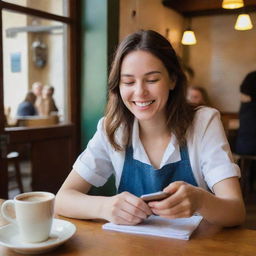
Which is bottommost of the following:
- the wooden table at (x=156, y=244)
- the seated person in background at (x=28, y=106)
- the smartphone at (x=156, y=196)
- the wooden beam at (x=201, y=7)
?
the wooden table at (x=156, y=244)

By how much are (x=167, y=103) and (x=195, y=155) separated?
0.88ft

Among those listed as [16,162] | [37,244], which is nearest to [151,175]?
[37,244]

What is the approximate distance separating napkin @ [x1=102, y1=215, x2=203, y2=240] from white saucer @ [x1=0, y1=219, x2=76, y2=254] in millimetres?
135

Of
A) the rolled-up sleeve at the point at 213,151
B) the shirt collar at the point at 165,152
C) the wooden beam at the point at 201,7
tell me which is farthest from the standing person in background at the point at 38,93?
the wooden beam at the point at 201,7

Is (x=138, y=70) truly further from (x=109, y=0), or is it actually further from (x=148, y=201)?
(x=109, y=0)

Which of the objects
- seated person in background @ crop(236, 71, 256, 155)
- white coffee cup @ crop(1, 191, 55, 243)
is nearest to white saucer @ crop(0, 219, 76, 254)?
white coffee cup @ crop(1, 191, 55, 243)

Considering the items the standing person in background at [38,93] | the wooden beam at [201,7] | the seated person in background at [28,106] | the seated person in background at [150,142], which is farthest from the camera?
the wooden beam at [201,7]

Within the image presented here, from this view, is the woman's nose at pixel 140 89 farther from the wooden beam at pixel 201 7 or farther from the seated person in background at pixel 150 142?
the wooden beam at pixel 201 7

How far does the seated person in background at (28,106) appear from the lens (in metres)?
3.07

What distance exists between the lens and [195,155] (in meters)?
1.41

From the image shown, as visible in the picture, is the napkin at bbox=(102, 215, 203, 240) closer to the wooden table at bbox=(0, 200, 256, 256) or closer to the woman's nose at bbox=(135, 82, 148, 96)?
the wooden table at bbox=(0, 200, 256, 256)

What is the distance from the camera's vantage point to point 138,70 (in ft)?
4.46

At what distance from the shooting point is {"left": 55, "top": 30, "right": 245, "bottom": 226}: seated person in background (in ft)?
4.20

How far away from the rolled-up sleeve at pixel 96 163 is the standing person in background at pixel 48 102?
1.87 meters
